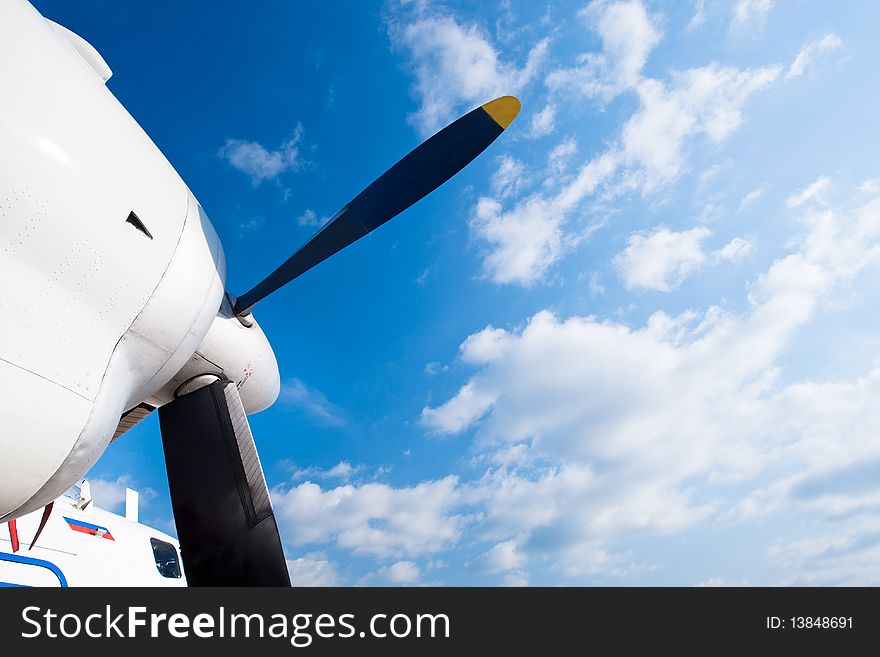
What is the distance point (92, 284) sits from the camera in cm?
462

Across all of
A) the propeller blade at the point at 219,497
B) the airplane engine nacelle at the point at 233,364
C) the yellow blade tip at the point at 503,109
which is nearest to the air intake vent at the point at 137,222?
the airplane engine nacelle at the point at 233,364

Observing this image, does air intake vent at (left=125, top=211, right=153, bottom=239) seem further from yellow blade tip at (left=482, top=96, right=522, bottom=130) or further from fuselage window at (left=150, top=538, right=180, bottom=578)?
fuselage window at (left=150, top=538, right=180, bottom=578)

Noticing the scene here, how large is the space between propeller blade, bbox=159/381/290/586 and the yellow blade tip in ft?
19.4

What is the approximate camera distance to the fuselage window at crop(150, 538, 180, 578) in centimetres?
1230

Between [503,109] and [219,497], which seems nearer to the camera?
[219,497]

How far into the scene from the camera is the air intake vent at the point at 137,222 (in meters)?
4.98

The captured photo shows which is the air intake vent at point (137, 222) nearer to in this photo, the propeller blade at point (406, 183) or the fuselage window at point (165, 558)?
the propeller blade at point (406, 183)

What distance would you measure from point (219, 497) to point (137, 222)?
12.7 feet

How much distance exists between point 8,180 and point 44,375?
1621mm

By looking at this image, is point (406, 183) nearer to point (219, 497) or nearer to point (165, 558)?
point (219, 497)

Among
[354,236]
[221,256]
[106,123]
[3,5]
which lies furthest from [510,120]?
[3,5]

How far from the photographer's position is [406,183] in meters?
Result: 7.72

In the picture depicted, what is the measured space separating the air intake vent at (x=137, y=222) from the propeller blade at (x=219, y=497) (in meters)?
3.21

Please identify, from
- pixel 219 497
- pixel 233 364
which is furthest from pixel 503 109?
pixel 219 497
